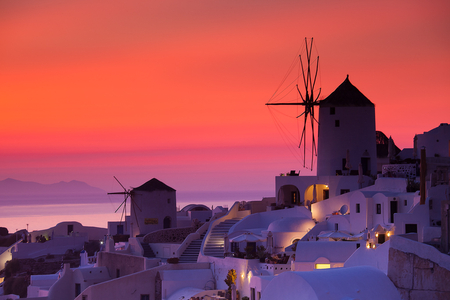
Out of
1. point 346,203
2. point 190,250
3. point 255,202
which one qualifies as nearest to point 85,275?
point 190,250

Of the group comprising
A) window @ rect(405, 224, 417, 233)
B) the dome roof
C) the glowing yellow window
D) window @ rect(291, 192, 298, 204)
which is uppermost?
window @ rect(291, 192, 298, 204)

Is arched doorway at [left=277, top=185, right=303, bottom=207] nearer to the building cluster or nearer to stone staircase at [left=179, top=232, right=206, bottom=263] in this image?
the building cluster

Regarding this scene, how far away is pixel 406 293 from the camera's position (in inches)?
670

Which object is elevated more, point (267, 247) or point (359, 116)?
point (359, 116)

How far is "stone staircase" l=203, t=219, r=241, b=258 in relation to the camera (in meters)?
33.3

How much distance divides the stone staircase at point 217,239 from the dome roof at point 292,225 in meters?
2.82

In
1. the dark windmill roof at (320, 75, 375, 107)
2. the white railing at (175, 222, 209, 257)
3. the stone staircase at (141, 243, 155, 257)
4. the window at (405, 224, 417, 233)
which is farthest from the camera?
the dark windmill roof at (320, 75, 375, 107)

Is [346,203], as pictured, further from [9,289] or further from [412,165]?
[9,289]

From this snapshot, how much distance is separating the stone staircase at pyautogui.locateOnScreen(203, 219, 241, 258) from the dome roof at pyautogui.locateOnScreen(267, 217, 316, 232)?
2.82m

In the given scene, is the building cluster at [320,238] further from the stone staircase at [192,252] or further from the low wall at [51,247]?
the low wall at [51,247]

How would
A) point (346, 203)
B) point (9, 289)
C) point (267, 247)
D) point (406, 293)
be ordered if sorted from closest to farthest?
1. point (406, 293)
2. point (267, 247)
3. point (346, 203)
4. point (9, 289)

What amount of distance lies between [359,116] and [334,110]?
4.94 ft

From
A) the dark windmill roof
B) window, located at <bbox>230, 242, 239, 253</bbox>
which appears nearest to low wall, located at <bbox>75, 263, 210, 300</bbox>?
window, located at <bbox>230, 242, 239, 253</bbox>

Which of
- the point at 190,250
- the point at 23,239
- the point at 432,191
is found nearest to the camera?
the point at 432,191
